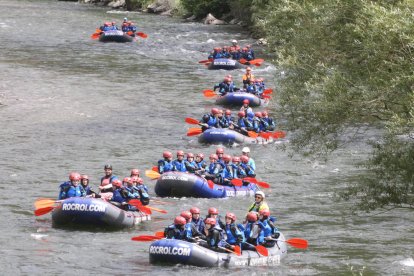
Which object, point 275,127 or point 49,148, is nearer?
point 49,148

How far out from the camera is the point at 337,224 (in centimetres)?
2719

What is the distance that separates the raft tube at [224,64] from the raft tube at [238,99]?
991 centimetres

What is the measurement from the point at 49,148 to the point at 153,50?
1095 inches

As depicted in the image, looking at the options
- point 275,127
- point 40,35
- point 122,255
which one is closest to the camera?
point 122,255

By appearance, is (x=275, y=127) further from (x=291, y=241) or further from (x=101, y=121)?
(x=291, y=241)

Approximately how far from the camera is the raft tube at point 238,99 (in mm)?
45125

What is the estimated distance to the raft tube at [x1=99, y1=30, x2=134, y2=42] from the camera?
6588 centimetres

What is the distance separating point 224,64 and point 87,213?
3127 centimetres

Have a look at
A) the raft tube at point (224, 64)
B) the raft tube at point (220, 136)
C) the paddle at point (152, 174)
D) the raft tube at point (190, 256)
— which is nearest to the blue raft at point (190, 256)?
the raft tube at point (190, 256)

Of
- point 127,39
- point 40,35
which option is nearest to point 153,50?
point 127,39

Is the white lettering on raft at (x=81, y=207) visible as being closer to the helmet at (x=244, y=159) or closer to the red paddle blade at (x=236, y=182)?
the red paddle blade at (x=236, y=182)

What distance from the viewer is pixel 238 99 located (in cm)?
4516

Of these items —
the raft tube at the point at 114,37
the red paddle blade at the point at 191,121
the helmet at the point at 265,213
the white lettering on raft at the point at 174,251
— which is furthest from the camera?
the raft tube at the point at 114,37

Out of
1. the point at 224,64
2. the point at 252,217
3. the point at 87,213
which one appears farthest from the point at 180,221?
the point at 224,64
